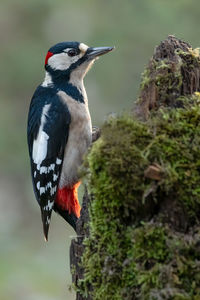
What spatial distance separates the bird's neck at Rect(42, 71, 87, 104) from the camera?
412cm

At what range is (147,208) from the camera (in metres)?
2.14

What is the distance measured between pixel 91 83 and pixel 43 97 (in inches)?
143

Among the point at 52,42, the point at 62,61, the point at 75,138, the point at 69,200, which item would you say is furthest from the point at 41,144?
the point at 52,42

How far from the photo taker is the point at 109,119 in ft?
7.59

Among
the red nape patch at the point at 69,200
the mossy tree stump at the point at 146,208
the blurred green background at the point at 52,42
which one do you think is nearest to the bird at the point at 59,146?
the red nape patch at the point at 69,200

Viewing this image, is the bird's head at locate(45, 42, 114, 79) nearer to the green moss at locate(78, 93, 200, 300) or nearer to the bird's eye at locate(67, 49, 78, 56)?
the bird's eye at locate(67, 49, 78, 56)

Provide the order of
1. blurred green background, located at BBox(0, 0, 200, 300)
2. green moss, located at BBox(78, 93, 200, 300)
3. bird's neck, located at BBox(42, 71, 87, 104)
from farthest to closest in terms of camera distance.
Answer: blurred green background, located at BBox(0, 0, 200, 300) < bird's neck, located at BBox(42, 71, 87, 104) < green moss, located at BBox(78, 93, 200, 300)

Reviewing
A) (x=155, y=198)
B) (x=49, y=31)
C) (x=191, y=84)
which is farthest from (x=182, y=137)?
(x=49, y=31)

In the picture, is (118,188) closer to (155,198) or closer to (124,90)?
(155,198)

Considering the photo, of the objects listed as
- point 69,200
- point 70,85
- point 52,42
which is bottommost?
point 69,200

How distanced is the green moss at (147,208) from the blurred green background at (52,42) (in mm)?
4598

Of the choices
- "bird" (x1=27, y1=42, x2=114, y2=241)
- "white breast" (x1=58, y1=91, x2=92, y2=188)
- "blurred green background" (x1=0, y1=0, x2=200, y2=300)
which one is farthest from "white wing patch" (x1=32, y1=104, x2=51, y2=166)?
"blurred green background" (x1=0, y1=0, x2=200, y2=300)

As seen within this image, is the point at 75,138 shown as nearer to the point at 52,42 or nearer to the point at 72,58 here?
the point at 72,58

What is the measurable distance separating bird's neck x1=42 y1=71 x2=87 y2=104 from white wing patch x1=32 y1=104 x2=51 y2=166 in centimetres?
19
